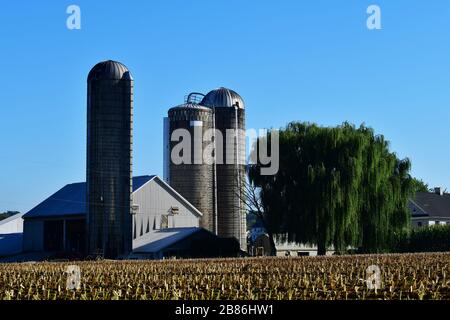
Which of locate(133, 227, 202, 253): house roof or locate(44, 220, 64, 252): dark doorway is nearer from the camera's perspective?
locate(133, 227, 202, 253): house roof

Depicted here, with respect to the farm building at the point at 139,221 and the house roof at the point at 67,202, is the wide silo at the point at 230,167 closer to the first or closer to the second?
the farm building at the point at 139,221

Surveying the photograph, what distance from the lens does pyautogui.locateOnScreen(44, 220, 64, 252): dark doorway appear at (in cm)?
6412

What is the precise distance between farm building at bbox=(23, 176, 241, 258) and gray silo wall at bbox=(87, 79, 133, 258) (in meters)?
2.18

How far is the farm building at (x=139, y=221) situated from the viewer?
5950 cm

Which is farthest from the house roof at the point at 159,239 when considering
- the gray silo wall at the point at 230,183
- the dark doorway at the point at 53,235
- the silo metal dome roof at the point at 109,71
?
the silo metal dome roof at the point at 109,71

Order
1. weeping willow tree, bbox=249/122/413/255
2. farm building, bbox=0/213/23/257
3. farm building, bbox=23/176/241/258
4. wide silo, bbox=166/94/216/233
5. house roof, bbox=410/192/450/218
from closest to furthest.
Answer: weeping willow tree, bbox=249/122/413/255 < farm building, bbox=23/176/241/258 < wide silo, bbox=166/94/216/233 < farm building, bbox=0/213/23/257 < house roof, bbox=410/192/450/218

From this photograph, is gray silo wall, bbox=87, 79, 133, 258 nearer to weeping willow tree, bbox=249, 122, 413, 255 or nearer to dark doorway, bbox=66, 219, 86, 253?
dark doorway, bbox=66, 219, 86, 253

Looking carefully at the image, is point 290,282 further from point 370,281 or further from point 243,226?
point 243,226

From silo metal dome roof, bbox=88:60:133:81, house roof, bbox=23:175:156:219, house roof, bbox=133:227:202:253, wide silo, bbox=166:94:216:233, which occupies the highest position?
silo metal dome roof, bbox=88:60:133:81

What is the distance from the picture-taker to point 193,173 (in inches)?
2665

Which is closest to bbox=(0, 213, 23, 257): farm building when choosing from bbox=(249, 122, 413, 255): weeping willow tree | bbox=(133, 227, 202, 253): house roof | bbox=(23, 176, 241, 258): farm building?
bbox=(23, 176, 241, 258): farm building

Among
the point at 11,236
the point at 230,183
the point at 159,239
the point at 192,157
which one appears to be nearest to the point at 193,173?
the point at 192,157

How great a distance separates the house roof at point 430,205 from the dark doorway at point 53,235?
4560 centimetres

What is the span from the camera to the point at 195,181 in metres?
67.8
